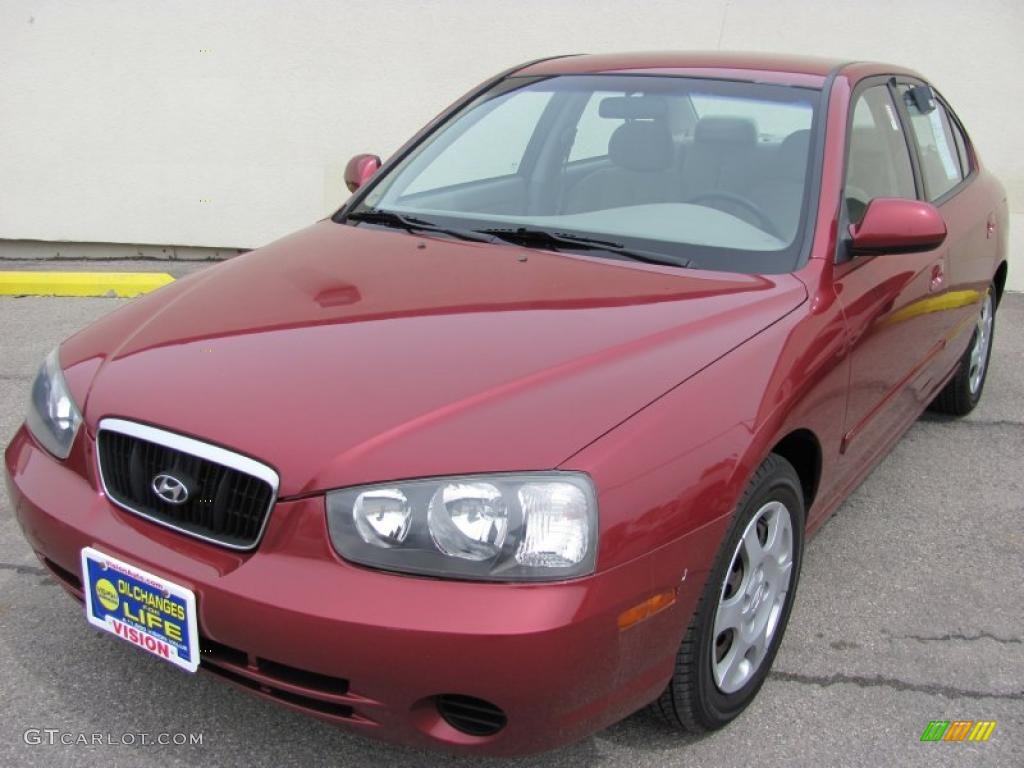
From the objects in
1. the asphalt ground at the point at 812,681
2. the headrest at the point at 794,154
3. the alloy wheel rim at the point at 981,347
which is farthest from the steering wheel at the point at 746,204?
the alloy wheel rim at the point at 981,347

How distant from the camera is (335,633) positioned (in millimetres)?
1880

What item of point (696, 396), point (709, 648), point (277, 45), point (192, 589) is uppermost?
point (277, 45)

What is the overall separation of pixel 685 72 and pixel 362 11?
165 inches

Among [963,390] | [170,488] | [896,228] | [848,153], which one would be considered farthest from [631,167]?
[963,390]

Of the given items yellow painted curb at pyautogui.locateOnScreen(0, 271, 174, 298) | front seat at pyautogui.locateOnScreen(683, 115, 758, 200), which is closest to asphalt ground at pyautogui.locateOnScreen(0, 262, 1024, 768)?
front seat at pyautogui.locateOnScreen(683, 115, 758, 200)

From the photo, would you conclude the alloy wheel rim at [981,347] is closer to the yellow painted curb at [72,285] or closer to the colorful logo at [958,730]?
the colorful logo at [958,730]

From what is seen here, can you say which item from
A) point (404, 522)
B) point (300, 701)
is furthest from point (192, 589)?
point (404, 522)

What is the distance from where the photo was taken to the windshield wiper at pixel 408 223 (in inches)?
120

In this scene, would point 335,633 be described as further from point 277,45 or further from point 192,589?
point 277,45

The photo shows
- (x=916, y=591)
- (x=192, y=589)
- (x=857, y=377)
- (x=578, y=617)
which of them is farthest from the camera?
(x=916, y=591)

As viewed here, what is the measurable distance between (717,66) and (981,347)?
87.7 inches

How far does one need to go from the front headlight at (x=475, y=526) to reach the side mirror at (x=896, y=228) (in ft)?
4.34

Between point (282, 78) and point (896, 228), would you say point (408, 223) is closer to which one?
point (896, 228)

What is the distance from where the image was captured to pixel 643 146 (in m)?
3.26
